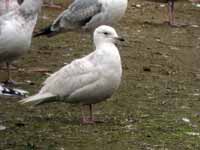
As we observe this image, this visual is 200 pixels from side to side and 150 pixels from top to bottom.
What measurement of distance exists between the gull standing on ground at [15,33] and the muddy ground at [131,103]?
459 millimetres

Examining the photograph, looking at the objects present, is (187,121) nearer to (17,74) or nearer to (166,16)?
(17,74)

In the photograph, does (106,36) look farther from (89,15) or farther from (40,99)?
(89,15)

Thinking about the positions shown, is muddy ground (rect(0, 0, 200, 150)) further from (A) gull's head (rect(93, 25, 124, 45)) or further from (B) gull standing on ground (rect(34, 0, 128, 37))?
(A) gull's head (rect(93, 25, 124, 45))

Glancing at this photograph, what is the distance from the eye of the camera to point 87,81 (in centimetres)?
740

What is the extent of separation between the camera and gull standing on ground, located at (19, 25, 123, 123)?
7359 millimetres

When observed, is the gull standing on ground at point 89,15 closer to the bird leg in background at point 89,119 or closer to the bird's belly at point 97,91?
the bird leg in background at point 89,119

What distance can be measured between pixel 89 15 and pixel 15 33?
7.76 ft

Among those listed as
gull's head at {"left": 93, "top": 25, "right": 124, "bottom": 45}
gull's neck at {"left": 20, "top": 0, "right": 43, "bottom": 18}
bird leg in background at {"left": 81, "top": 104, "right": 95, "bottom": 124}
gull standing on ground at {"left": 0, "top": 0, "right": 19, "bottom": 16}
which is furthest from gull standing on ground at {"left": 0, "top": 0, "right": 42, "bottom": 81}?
gull standing on ground at {"left": 0, "top": 0, "right": 19, "bottom": 16}

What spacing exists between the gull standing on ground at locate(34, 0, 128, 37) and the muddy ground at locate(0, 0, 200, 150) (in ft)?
1.17

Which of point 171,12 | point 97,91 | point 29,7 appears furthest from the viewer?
point 171,12

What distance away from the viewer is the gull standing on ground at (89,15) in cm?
1078

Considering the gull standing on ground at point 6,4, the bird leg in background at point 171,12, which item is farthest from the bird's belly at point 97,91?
the bird leg in background at point 171,12

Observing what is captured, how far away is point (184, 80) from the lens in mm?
9891

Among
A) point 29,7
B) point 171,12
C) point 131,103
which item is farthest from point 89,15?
point 171,12
